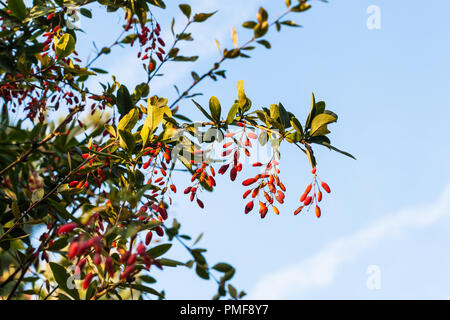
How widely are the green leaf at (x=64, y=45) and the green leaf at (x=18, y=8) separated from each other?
255 millimetres

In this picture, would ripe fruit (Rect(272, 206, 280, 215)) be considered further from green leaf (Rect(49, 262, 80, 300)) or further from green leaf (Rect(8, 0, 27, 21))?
green leaf (Rect(8, 0, 27, 21))

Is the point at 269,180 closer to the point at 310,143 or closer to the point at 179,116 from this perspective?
the point at 310,143

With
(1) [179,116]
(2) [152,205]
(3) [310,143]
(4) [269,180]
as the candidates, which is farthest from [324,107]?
(1) [179,116]

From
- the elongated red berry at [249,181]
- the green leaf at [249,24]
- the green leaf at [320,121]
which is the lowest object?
the elongated red berry at [249,181]

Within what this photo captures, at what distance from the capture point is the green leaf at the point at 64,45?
1599 mm

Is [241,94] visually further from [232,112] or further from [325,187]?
[325,187]

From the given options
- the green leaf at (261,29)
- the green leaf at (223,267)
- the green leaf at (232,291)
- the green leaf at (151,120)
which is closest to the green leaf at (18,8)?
the green leaf at (151,120)

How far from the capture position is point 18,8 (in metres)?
1.70

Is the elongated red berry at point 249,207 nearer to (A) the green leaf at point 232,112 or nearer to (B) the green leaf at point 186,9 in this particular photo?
(A) the green leaf at point 232,112

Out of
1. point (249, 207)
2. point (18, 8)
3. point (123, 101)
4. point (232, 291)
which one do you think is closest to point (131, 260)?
point (249, 207)

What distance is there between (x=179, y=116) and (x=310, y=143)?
114 centimetres

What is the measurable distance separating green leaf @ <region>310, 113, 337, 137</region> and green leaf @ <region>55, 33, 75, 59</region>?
98cm

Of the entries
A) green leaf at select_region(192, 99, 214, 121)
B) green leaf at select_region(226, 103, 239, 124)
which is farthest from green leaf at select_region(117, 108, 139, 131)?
green leaf at select_region(226, 103, 239, 124)

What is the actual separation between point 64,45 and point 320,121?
1033 millimetres
